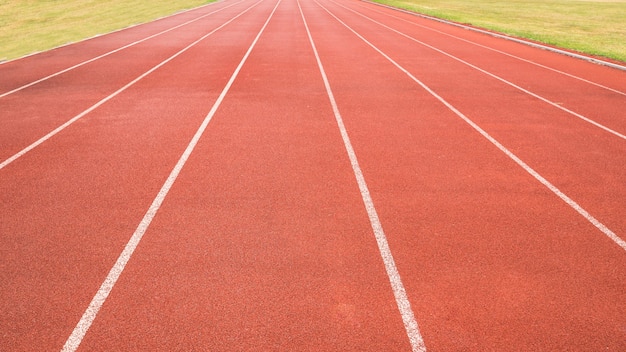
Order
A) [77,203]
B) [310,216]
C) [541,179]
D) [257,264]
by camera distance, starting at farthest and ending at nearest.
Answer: [541,179]
[77,203]
[310,216]
[257,264]

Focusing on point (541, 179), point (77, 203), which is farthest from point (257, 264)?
point (541, 179)

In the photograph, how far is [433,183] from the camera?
513cm

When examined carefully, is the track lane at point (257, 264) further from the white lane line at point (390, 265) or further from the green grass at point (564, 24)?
the green grass at point (564, 24)

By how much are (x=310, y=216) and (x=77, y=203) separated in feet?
8.39

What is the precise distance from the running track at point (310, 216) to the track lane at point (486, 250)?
20 millimetres

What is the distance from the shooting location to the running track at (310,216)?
309 cm

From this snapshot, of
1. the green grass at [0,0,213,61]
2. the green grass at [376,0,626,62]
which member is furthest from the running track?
the green grass at [0,0,213,61]

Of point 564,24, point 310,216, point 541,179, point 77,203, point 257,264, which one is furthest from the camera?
point 564,24

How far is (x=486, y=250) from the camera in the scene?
3910 millimetres

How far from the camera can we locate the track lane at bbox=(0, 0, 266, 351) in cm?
Result: 323

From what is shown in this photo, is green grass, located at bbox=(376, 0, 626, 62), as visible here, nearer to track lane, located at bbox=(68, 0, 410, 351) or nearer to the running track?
the running track

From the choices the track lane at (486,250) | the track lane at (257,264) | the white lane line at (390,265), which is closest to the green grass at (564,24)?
the track lane at (486,250)

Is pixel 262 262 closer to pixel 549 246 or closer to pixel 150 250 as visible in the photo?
pixel 150 250

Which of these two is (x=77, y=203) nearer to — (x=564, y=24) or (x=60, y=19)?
(x=60, y=19)
